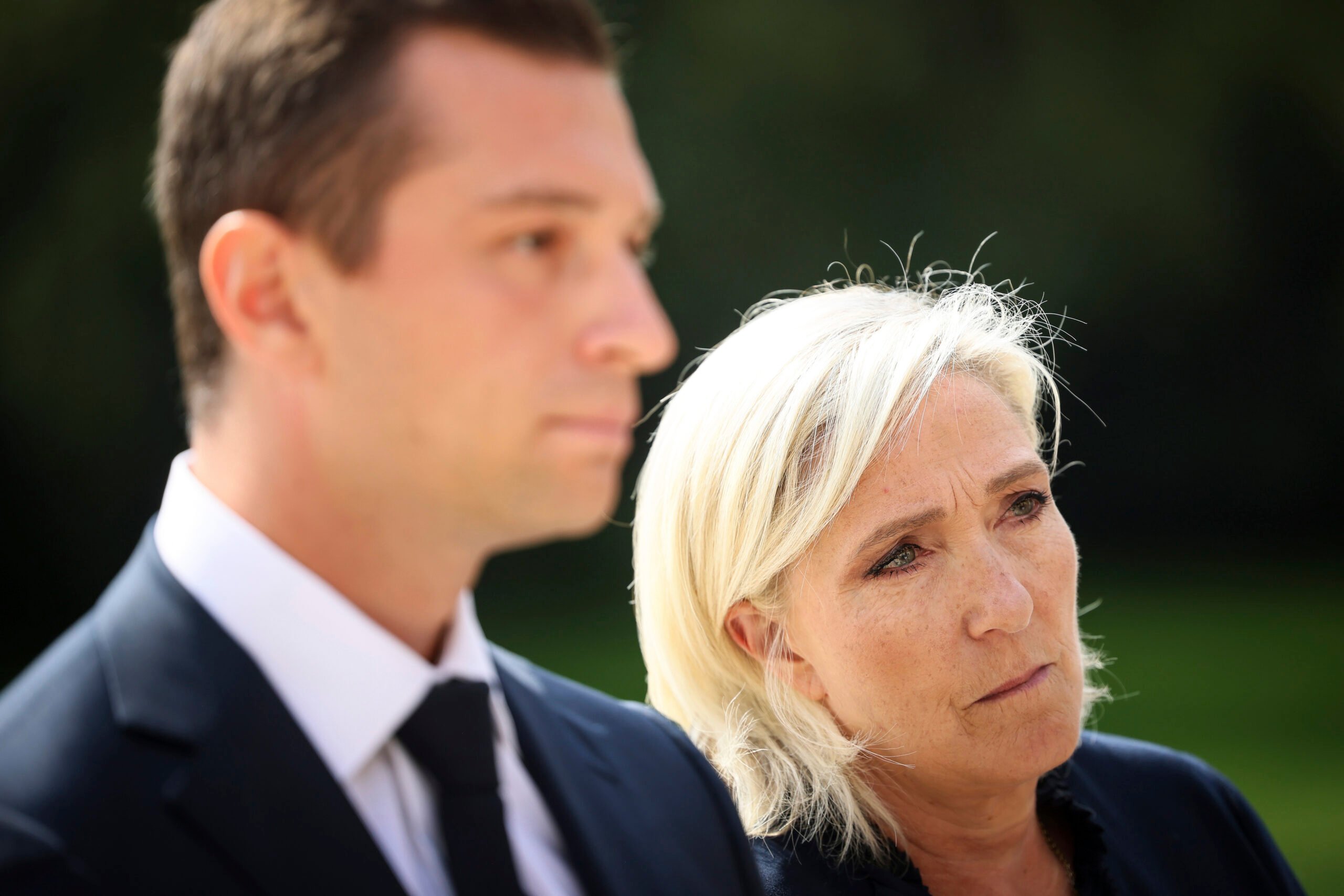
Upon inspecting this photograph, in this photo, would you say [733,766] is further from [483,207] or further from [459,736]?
[483,207]

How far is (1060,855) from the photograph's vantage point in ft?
7.43

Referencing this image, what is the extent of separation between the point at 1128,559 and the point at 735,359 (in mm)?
10566

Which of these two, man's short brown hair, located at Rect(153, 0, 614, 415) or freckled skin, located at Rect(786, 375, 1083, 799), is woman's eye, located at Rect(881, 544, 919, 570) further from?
man's short brown hair, located at Rect(153, 0, 614, 415)

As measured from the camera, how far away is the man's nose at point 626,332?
3.74ft

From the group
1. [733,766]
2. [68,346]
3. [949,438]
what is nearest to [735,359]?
[949,438]

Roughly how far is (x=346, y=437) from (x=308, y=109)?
0.30m

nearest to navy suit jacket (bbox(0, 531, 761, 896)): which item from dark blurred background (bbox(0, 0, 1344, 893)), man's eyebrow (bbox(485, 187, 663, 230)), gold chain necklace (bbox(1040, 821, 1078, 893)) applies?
man's eyebrow (bbox(485, 187, 663, 230))

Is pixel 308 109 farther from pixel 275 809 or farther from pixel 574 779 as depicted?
pixel 574 779

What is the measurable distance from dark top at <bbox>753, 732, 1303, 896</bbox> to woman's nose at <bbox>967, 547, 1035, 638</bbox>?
1.36ft

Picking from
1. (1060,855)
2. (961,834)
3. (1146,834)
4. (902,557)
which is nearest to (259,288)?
(902,557)

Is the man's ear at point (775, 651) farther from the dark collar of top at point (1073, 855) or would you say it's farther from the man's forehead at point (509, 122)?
the man's forehead at point (509, 122)

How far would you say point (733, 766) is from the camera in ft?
7.07

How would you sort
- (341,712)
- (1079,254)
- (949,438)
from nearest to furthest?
(341,712) < (949,438) < (1079,254)

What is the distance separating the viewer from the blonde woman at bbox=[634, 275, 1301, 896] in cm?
200
